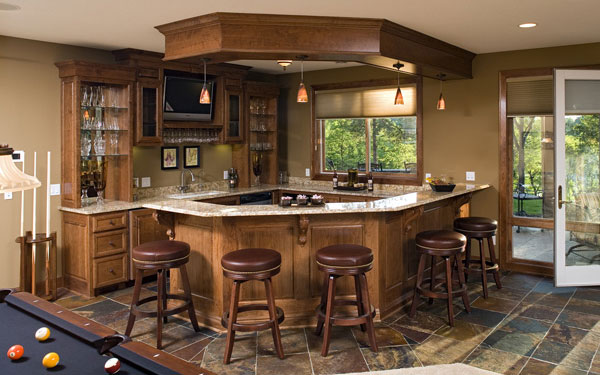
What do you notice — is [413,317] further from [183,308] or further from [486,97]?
[486,97]

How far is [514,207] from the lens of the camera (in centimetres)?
605

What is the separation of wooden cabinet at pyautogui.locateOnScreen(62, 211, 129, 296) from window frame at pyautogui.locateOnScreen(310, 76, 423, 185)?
3.14 metres

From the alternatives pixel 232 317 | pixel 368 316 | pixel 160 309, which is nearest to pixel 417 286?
pixel 368 316

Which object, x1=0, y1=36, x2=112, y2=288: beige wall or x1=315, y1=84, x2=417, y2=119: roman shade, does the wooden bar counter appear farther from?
x1=315, y1=84, x2=417, y2=119: roman shade

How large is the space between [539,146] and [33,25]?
17.9 feet

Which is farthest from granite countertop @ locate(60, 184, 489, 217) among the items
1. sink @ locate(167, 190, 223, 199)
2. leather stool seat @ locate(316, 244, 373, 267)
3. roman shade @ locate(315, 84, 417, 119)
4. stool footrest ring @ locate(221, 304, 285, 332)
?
roman shade @ locate(315, 84, 417, 119)

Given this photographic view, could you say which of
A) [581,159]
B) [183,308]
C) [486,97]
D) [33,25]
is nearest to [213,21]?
[33,25]

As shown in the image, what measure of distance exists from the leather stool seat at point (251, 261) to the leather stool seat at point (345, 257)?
0.35 meters

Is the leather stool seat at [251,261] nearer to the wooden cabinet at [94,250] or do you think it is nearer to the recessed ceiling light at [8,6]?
the wooden cabinet at [94,250]

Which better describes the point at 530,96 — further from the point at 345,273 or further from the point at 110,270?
the point at 110,270

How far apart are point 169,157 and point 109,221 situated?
147cm

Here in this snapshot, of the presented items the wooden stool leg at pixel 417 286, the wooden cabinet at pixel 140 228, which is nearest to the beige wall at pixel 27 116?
the wooden cabinet at pixel 140 228

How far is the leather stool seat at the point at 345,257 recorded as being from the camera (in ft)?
12.0

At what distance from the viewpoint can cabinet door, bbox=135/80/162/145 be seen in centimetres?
566
